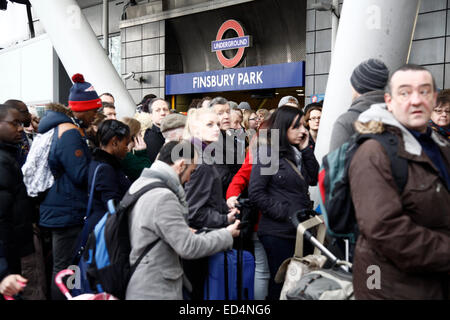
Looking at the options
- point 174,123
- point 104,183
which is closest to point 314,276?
point 104,183

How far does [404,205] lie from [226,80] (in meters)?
12.9

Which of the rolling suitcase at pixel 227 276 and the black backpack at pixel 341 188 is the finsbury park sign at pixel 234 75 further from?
the black backpack at pixel 341 188

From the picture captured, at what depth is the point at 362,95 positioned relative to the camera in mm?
2898

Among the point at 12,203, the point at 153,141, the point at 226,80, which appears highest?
the point at 226,80

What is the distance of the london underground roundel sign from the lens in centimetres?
1448

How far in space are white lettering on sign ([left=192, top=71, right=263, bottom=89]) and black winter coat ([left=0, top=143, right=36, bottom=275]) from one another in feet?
35.8

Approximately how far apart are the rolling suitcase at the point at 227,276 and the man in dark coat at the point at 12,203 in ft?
4.48

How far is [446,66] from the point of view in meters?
9.90

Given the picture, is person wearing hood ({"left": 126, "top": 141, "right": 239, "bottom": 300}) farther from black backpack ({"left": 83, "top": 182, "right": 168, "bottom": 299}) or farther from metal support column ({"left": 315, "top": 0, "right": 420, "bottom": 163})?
metal support column ({"left": 315, "top": 0, "right": 420, "bottom": 163})

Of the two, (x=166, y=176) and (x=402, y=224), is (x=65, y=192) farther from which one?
(x=402, y=224)

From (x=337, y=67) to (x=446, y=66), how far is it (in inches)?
221

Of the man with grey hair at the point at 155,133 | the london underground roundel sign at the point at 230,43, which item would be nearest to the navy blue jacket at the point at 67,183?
the man with grey hair at the point at 155,133

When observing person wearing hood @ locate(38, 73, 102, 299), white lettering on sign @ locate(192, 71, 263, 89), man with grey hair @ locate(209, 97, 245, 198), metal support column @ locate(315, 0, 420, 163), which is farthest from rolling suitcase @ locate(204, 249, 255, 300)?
white lettering on sign @ locate(192, 71, 263, 89)
